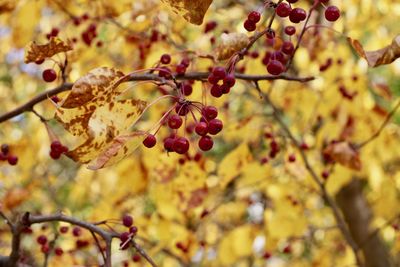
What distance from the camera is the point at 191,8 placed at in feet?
2.39

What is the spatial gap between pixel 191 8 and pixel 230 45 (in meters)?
0.10

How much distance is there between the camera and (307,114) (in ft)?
6.80

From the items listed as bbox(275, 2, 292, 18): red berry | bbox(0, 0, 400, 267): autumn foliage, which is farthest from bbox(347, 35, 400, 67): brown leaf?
bbox(275, 2, 292, 18): red berry

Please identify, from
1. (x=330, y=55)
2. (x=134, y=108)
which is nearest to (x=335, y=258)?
(x=330, y=55)

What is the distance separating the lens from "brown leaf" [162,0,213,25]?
72 centimetres

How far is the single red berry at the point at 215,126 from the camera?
2.48ft

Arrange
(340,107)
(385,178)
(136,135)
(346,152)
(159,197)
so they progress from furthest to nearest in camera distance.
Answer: (385,178), (340,107), (159,197), (346,152), (136,135)

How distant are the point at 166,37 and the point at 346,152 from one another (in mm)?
557

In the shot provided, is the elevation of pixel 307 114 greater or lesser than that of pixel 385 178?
greater

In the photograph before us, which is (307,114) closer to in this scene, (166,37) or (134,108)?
(166,37)

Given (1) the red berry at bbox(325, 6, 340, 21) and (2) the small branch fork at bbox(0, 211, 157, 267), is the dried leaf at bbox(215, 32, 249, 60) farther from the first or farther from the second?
(2) the small branch fork at bbox(0, 211, 157, 267)

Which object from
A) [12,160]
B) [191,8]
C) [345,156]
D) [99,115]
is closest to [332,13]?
[191,8]

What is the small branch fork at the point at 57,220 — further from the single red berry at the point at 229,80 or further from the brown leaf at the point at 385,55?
the brown leaf at the point at 385,55

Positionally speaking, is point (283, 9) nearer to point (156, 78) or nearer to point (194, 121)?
point (156, 78)
